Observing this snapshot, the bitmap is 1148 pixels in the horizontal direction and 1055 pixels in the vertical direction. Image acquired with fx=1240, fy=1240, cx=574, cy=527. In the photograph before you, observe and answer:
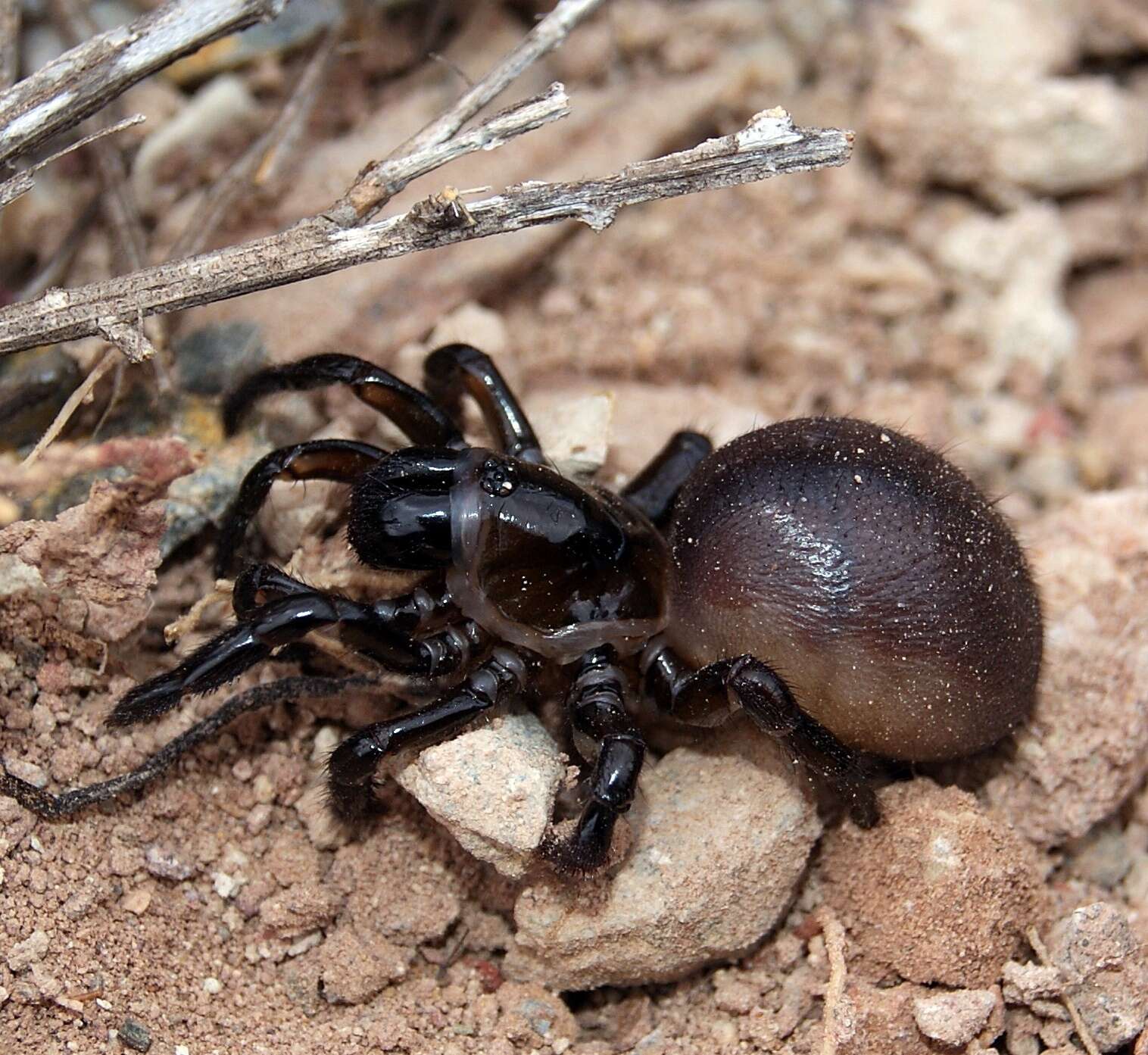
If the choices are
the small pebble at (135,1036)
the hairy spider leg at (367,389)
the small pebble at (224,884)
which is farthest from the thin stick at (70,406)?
the small pebble at (135,1036)

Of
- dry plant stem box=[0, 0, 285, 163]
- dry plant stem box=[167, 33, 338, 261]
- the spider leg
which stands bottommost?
the spider leg

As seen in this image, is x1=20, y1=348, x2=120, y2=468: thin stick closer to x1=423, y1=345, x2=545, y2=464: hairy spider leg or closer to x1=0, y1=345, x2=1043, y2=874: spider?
x1=0, y1=345, x2=1043, y2=874: spider

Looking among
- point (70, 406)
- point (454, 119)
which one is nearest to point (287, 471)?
point (70, 406)

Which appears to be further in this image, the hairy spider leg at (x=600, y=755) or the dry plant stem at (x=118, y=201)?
A: the dry plant stem at (x=118, y=201)

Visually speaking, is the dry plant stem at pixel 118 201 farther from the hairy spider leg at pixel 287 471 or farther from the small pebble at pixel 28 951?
the small pebble at pixel 28 951

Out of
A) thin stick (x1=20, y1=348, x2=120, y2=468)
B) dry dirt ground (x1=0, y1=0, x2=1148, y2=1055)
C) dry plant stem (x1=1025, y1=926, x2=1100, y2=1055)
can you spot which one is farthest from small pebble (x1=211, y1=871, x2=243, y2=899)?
dry plant stem (x1=1025, y1=926, x2=1100, y2=1055)

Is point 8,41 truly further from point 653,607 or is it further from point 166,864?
point 653,607
